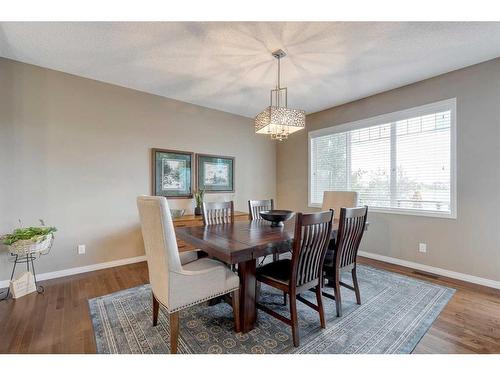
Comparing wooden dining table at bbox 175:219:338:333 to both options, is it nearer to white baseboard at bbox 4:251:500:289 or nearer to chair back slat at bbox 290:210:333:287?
chair back slat at bbox 290:210:333:287

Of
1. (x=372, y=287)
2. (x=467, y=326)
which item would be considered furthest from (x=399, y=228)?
(x=467, y=326)

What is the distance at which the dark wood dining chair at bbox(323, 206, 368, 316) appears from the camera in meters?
2.02

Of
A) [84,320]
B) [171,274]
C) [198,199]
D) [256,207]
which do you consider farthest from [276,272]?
[198,199]

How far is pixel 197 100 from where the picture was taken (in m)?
3.95

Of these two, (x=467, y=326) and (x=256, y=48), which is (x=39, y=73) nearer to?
(x=256, y=48)

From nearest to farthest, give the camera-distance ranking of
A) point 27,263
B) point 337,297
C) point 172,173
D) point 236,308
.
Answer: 1. point 236,308
2. point 337,297
3. point 27,263
4. point 172,173

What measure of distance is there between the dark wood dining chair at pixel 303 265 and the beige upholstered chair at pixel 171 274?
0.35 m

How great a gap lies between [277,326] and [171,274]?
0.99m

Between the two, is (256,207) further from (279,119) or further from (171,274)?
(171,274)

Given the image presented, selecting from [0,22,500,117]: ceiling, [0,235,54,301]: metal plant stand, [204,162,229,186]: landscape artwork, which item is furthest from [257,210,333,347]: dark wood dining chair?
[204,162,229,186]: landscape artwork

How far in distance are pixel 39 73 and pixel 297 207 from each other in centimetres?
447

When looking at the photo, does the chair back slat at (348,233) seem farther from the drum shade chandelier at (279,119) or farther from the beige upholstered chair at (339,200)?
the drum shade chandelier at (279,119)

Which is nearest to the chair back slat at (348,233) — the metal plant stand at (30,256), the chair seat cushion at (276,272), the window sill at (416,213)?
the chair seat cushion at (276,272)

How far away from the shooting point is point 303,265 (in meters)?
1.78
